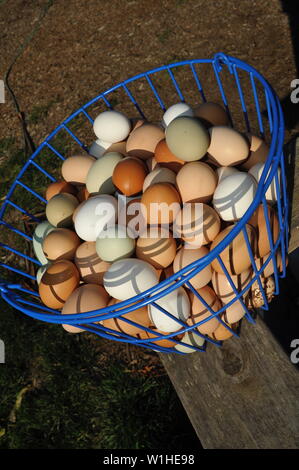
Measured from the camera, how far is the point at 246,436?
4.38ft

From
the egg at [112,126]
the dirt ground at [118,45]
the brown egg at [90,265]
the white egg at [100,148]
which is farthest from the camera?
the dirt ground at [118,45]

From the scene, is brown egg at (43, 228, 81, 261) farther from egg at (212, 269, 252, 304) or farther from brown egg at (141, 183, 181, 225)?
egg at (212, 269, 252, 304)

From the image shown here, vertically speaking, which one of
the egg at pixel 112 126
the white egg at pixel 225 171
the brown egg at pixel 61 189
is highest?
the egg at pixel 112 126

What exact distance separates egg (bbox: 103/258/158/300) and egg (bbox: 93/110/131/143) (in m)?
0.56

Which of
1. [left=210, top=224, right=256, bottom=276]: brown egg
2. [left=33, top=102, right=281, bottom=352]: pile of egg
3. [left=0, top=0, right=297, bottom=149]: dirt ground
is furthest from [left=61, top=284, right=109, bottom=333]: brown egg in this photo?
[left=0, top=0, right=297, bottom=149]: dirt ground

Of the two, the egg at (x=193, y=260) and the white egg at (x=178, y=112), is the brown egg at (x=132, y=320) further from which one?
the white egg at (x=178, y=112)

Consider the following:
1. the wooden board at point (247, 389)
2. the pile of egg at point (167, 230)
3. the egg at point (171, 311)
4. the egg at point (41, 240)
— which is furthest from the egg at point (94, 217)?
the wooden board at point (247, 389)

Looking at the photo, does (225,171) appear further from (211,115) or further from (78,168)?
(78,168)

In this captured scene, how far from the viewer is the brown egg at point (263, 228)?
118cm

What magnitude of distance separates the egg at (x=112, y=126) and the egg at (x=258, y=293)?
0.74m

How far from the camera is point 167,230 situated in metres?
1.30

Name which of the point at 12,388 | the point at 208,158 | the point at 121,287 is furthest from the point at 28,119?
the point at 121,287

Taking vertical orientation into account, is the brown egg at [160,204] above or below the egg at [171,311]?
above
